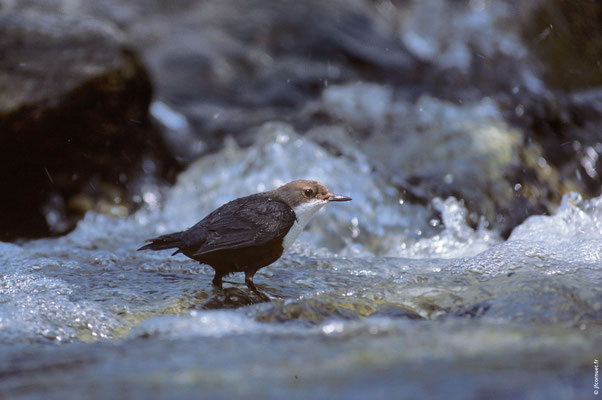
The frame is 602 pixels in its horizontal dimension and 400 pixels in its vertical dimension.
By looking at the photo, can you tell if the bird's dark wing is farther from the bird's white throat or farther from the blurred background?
A: the blurred background

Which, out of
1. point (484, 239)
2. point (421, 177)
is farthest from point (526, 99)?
point (484, 239)

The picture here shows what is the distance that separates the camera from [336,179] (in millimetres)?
6008

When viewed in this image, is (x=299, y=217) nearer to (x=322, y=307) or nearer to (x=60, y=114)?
(x=322, y=307)

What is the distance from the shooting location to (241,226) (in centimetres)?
363

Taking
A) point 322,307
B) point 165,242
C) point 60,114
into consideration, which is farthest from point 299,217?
point 60,114

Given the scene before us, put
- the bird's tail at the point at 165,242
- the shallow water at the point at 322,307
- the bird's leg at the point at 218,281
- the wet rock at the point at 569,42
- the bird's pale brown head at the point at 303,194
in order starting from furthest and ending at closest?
the wet rock at the point at 569,42 < the bird's pale brown head at the point at 303,194 < the bird's leg at the point at 218,281 < the bird's tail at the point at 165,242 < the shallow water at the point at 322,307

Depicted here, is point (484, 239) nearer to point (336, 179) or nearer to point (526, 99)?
point (336, 179)

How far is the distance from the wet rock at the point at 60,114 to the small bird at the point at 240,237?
7.93 feet

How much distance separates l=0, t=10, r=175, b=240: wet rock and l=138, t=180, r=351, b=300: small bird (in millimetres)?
2416

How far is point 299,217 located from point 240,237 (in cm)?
52

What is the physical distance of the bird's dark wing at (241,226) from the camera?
353cm

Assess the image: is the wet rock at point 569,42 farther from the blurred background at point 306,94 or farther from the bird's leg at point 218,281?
the bird's leg at point 218,281

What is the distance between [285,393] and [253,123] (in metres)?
5.71

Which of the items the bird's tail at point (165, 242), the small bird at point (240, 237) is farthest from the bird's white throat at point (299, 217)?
the bird's tail at point (165, 242)
